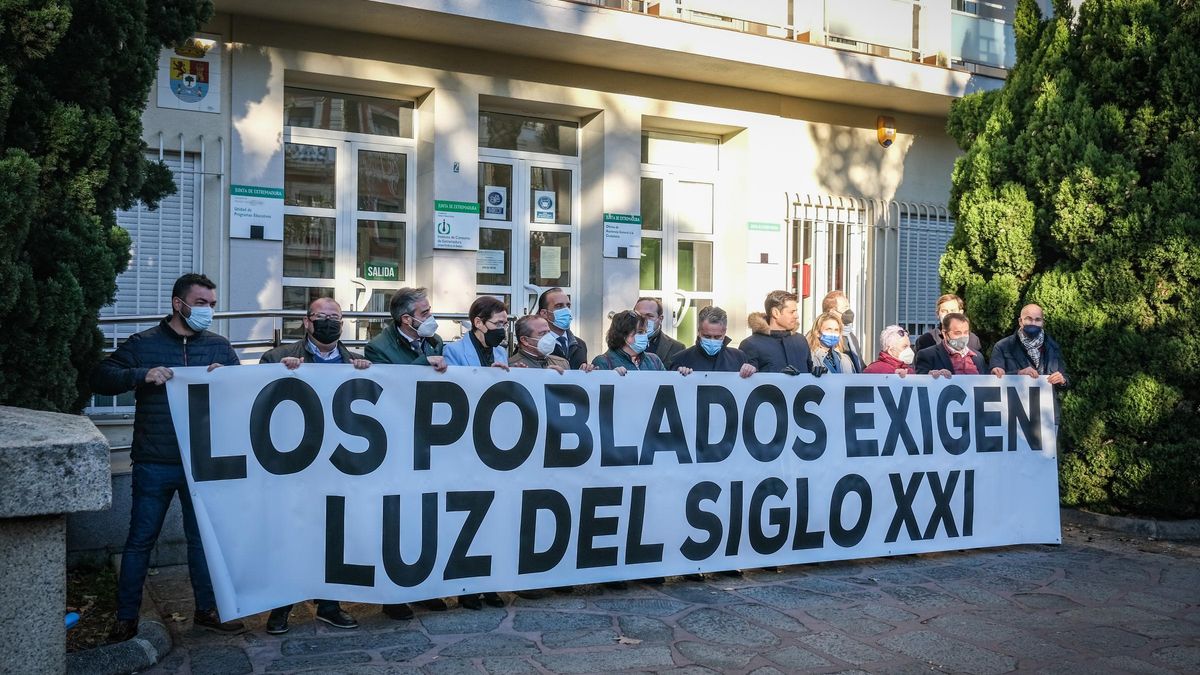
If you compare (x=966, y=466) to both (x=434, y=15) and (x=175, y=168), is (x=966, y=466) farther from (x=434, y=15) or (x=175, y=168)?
(x=175, y=168)

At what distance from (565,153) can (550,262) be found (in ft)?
4.11

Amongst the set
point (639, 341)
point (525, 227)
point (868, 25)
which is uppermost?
point (868, 25)

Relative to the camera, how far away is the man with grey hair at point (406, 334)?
6.50 meters

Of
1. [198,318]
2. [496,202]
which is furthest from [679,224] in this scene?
[198,318]

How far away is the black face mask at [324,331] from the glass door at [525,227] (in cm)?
513

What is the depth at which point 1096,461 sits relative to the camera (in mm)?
9211

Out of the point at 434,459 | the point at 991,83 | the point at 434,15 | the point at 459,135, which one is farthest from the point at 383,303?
the point at 991,83

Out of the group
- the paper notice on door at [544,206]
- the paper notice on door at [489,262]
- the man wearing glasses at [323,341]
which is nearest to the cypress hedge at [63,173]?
the man wearing glasses at [323,341]

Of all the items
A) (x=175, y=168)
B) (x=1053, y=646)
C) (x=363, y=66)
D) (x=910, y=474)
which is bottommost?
(x=1053, y=646)

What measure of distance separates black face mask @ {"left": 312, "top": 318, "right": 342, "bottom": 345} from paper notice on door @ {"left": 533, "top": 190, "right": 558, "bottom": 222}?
18.9 ft

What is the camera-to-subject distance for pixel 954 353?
28.4 feet

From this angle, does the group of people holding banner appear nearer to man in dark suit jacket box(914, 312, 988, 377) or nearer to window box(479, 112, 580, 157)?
man in dark suit jacket box(914, 312, 988, 377)

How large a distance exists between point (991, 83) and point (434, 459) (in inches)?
393

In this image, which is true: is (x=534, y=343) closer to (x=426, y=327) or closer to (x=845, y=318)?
(x=426, y=327)
